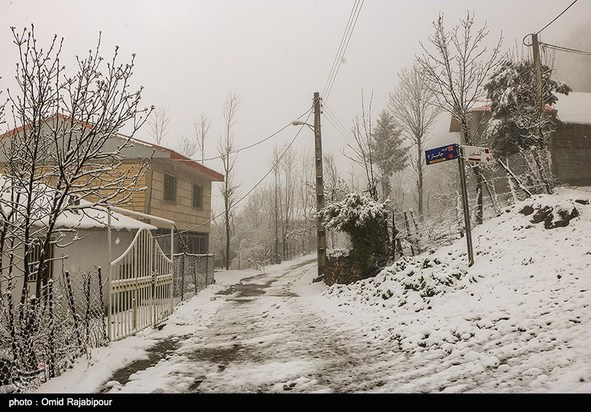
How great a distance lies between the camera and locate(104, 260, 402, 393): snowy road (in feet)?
13.4

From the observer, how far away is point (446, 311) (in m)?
6.33

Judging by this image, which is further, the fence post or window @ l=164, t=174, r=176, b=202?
window @ l=164, t=174, r=176, b=202

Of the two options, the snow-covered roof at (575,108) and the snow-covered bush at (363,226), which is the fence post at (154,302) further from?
the snow-covered roof at (575,108)

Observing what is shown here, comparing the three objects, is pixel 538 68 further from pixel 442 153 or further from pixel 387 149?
pixel 387 149

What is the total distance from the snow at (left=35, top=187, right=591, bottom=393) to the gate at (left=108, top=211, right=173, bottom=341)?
0.39 m

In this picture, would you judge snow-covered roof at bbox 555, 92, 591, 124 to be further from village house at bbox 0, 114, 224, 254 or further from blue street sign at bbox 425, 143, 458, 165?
village house at bbox 0, 114, 224, 254

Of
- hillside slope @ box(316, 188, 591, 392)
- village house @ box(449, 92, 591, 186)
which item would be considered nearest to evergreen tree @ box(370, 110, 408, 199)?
village house @ box(449, 92, 591, 186)

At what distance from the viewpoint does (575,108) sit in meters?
21.8

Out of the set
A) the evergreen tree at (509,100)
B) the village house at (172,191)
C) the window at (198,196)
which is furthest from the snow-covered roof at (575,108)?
the window at (198,196)

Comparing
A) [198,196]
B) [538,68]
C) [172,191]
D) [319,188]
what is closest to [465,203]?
→ [319,188]

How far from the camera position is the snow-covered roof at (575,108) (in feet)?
68.1

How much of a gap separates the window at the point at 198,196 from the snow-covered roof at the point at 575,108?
21.5 metres
